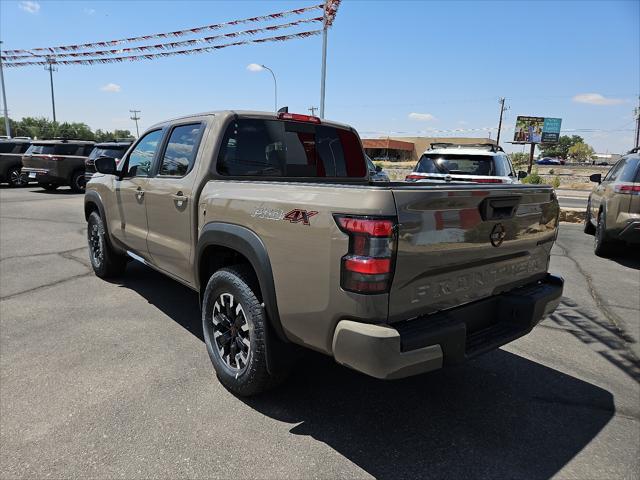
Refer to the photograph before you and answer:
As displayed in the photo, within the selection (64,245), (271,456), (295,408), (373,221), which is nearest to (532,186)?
(373,221)

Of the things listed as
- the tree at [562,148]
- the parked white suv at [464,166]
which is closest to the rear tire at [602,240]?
the parked white suv at [464,166]

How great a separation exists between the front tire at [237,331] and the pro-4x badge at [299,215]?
638 millimetres

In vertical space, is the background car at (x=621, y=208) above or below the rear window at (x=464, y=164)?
below

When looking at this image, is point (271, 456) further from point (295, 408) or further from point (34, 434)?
point (34, 434)

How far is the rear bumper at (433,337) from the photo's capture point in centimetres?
212

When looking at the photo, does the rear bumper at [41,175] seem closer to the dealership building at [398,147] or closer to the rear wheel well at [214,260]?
the rear wheel well at [214,260]

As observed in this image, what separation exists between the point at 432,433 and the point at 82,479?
1.95m

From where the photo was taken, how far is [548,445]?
263 centimetres

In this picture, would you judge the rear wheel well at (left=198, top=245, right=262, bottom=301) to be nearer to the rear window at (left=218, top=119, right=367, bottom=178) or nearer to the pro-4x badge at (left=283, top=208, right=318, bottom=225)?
the rear window at (left=218, top=119, right=367, bottom=178)

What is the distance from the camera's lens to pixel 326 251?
227cm

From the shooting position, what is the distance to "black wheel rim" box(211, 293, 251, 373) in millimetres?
2993

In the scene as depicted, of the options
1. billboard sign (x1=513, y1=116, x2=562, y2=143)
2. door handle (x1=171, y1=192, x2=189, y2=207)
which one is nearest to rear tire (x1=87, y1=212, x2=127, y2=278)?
door handle (x1=171, y1=192, x2=189, y2=207)

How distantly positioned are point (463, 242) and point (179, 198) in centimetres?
230

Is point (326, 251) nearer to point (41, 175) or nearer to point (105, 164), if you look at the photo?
point (105, 164)
